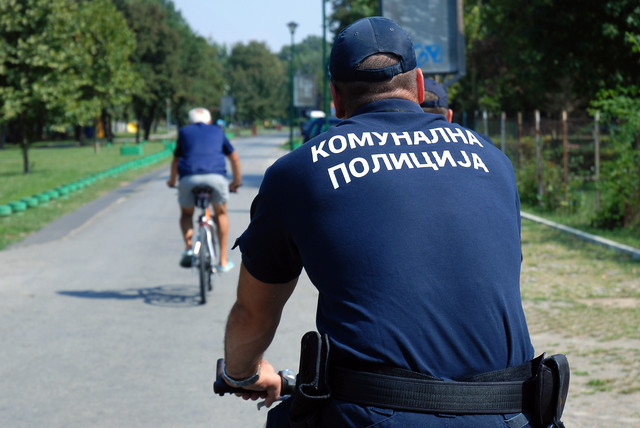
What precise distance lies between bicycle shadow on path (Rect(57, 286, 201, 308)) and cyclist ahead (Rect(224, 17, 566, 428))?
6.78 meters

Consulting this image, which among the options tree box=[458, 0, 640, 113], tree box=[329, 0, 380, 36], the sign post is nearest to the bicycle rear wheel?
the sign post

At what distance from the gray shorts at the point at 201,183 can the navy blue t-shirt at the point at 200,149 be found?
2.2 inches

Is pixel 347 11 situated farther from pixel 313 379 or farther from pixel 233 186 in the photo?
pixel 313 379

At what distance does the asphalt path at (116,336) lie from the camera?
5.57m

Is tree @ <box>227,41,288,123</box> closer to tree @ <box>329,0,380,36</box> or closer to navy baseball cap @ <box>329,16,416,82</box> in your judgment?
tree @ <box>329,0,380,36</box>

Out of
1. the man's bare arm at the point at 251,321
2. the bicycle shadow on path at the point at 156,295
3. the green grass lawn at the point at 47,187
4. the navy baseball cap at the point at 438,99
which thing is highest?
the navy baseball cap at the point at 438,99

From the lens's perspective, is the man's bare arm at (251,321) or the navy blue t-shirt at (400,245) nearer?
the navy blue t-shirt at (400,245)

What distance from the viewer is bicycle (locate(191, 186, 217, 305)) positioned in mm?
8923

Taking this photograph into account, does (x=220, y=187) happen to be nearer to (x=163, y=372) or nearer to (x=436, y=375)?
(x=163, y=372)

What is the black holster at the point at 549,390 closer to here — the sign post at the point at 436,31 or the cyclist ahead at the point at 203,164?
the cyclist ahead at the point at 203,164

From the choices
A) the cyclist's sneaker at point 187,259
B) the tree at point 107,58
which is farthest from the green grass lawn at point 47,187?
the tree at point 107,58

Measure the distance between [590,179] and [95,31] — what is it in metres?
43.6

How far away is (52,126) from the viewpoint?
33.5 meters

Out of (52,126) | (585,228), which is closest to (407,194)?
(585,228)
